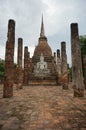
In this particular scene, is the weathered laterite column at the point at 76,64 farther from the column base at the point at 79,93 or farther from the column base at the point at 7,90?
the column base at the point at 7,90

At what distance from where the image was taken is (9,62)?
870 cm

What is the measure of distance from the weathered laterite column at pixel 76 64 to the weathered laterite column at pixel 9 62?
129 inches

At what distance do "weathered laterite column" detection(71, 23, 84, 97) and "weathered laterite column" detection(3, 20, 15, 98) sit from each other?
10.8 feet

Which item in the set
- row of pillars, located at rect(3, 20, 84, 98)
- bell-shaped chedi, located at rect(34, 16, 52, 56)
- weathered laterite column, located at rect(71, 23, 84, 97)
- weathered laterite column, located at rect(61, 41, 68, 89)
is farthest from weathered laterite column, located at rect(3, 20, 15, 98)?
bell-shaped chedi, located at rect(34, 16, 52, 56)

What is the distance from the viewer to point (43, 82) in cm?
2238

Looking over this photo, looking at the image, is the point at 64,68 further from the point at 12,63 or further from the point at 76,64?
the point at 12,63

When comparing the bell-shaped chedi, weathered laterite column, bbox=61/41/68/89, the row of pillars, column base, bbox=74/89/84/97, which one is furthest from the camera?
the bell-shaped chedi

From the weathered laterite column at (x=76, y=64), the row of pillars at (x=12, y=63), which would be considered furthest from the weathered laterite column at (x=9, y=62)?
the weathered laterite column at (x=76, y=64)

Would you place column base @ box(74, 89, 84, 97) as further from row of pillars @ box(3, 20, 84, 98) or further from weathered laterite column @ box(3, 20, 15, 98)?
weathered laterite column @ box(3, 20, 15, 98)

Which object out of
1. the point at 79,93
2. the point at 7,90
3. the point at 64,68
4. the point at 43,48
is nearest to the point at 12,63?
the point at 7,90

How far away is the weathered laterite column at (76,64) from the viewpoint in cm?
834

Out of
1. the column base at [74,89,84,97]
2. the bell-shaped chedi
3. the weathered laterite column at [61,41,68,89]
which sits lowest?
the column base at [74,89,84,97]

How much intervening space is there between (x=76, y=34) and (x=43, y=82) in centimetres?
1396

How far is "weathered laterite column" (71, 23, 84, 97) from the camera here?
834 cm
